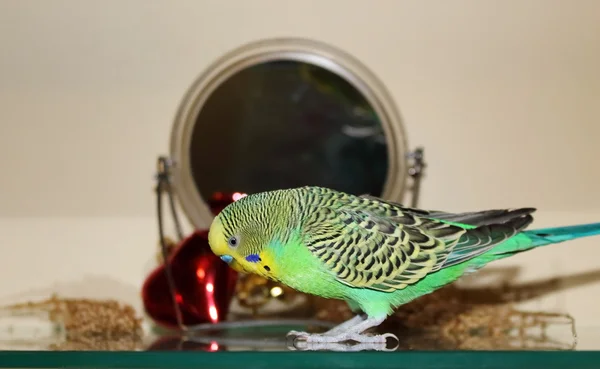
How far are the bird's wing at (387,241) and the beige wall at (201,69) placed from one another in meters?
0.36

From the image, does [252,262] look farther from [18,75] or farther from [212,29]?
[18,75]

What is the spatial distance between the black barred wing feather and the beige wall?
38 cm

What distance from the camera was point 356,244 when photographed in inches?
29.2

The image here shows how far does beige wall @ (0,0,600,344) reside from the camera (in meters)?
1.14

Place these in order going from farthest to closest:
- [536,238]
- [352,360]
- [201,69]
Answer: [201,69] → [536,238] → [352,360]

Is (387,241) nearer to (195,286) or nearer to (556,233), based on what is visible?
(556,233)

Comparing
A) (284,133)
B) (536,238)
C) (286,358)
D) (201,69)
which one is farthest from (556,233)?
(201,69)

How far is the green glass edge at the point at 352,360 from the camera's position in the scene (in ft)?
2.21

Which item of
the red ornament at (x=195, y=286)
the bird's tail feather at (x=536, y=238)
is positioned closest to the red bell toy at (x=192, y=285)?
the red ornament at (x=195, y=286)

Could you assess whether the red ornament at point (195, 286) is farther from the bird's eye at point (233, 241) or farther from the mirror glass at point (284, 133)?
the bird's eye at point (233, 241)

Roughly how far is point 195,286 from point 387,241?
398 mm

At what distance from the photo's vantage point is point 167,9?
1.17 meters

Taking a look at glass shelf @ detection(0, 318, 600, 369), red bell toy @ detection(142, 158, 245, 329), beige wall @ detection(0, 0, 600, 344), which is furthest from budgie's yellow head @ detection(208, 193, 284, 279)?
beige wall @ detection(0, 0, 600, 344)

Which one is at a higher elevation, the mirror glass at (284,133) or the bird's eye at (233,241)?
the mirror glass at (284,133)
